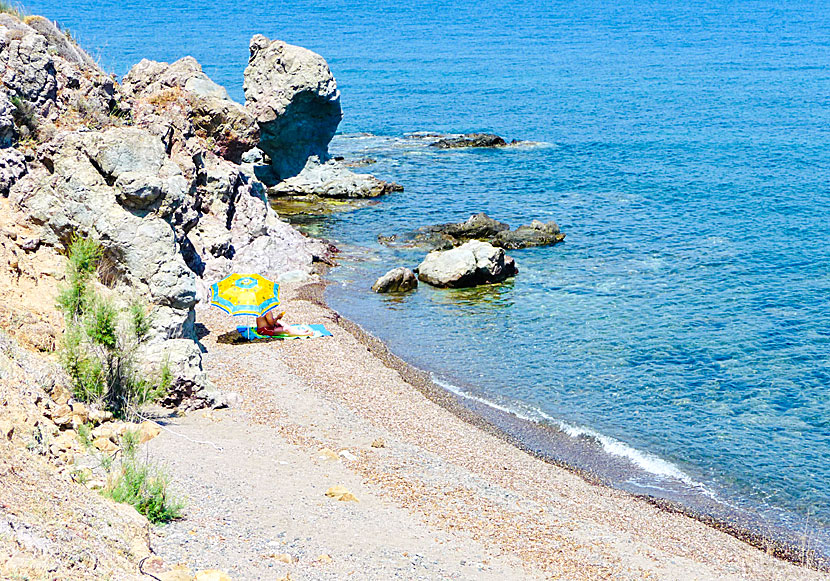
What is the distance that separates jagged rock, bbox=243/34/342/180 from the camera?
51.2m

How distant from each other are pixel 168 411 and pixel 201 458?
9.98 ft

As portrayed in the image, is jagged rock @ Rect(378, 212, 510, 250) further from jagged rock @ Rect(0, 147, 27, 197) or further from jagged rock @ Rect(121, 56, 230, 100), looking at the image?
jagged rock @ Rect(0, 147, 27, 197)

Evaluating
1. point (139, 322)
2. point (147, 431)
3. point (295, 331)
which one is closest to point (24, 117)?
point (139, 322)

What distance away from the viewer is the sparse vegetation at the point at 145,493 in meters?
13.7

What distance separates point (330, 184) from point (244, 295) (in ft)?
85.8

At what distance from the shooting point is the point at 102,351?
59.8 feet

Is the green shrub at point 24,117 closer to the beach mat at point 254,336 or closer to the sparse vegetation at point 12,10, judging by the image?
the sparse vegetation at point 12,10

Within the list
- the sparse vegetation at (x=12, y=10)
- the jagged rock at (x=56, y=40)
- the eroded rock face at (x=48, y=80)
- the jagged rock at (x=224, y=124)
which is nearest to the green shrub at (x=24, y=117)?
the eroded rock face at (x=48, y=80)

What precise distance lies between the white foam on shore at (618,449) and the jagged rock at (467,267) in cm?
1057

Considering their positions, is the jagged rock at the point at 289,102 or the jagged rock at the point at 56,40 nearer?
the jagged rock at the point at 56,40

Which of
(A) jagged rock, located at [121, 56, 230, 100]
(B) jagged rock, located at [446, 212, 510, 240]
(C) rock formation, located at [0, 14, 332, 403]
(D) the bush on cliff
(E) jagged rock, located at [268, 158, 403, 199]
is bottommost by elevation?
(B) jagged rock, located at [446, 212, 510, 240]

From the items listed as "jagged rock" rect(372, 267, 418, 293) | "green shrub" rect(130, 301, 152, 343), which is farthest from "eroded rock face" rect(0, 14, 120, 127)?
"jagged rock" rect(372, 267, 418, 293)

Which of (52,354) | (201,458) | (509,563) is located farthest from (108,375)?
(509,563)

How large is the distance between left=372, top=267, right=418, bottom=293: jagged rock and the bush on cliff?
17139 mm
